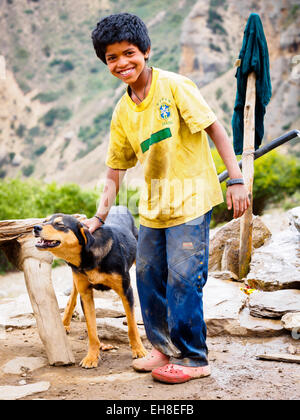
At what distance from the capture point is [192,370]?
304cm

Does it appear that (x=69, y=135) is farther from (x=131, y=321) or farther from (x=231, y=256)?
(x=131, y=321)

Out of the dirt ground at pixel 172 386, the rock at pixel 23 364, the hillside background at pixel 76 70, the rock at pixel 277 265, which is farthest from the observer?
the hillside background at pixel 76 70

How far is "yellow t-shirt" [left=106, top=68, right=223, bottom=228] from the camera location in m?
2.94

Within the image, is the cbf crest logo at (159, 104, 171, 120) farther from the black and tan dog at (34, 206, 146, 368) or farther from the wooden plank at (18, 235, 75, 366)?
the wooden plank at (18, 235, 75, 366)

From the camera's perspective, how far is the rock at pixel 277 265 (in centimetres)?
507

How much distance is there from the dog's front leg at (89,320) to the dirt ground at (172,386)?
0.24 ft

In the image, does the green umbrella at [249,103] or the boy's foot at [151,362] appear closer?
the boy's foot at [151,362]

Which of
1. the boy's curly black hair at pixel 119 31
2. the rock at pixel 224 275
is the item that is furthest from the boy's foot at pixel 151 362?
the rock at pixel 224 275

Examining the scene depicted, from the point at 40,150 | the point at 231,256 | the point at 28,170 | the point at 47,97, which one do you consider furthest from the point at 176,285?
the point at 47,97

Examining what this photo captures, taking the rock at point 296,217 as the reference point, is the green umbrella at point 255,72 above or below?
above

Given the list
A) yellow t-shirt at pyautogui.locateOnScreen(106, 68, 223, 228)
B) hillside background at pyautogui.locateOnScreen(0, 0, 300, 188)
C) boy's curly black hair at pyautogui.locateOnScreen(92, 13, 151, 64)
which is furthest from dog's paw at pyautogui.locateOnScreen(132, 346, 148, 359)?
hillside background at pyautogui.locateOnScreen(0, 0, 300, 188)

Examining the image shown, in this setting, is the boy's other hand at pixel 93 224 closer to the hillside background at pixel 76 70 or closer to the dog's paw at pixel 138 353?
the dog's paw at pixel 138 353

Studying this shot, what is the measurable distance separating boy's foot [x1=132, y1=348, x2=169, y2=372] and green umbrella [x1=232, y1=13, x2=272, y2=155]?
353 cm

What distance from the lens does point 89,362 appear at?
3559 mm
